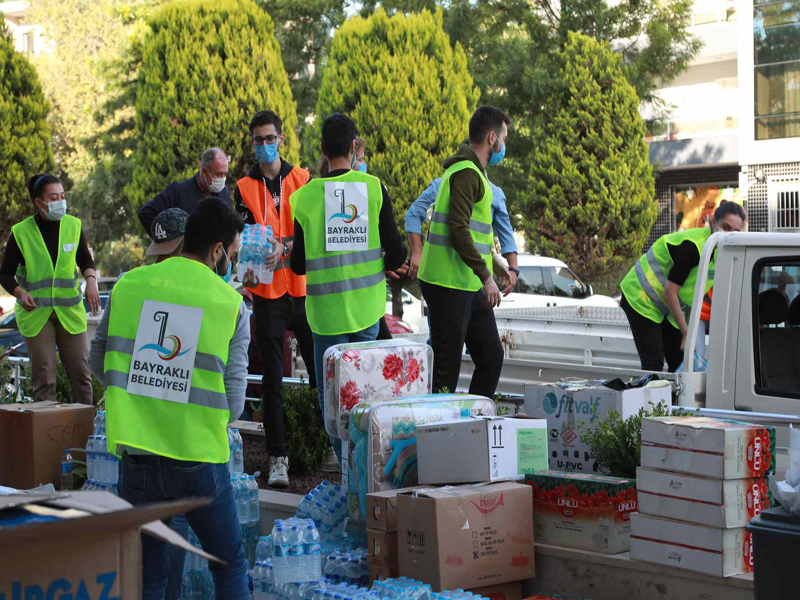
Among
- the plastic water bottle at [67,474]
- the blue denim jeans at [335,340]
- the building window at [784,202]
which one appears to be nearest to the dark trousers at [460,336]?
the blue denim jeans at [335,340]

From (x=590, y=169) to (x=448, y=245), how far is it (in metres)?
18.4

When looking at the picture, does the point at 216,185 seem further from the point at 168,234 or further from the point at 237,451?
the point at 168,234

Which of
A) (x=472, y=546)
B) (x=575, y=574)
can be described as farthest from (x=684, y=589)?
(x=472, y=546)

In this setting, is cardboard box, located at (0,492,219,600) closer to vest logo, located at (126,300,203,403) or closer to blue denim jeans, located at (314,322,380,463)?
vest logo, located at (126,300,203,403)

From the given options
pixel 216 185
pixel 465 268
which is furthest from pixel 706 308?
pixel 216 185

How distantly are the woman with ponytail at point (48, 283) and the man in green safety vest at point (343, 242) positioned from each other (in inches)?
119

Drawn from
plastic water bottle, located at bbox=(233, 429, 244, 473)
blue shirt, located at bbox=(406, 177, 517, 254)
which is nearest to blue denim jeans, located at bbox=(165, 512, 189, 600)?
plastic water bottle, located at bbox=(233, 429, 244, 473)

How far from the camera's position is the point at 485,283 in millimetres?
6078

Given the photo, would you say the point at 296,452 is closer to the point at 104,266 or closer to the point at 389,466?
the point at 389,466

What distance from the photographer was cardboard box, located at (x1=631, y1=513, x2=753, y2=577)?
4055mm

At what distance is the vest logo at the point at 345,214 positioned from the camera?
18.9ft

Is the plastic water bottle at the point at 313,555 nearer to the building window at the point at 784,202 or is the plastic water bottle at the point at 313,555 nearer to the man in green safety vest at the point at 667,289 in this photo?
the man in green safety vest at the point at 667,289

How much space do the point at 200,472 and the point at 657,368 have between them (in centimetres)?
402

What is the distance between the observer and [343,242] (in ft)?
19.0
